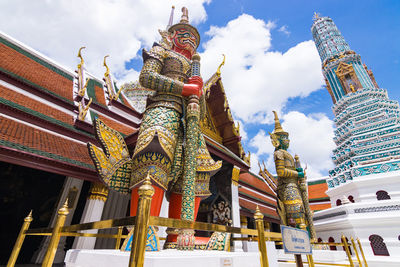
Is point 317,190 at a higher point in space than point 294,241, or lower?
higher

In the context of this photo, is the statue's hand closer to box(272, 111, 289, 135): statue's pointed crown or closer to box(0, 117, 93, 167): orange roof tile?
box(0, 117, 93, 167): orange roof tile

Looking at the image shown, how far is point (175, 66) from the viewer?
3.44m

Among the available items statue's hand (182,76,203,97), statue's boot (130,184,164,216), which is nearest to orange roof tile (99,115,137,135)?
statue's hand (182,76,203,97)

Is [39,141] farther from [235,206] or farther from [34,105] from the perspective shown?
[235,206]

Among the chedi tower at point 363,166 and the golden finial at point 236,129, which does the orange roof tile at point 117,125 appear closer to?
the golden finial at point 236,129

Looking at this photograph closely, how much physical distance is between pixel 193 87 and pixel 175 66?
62cm

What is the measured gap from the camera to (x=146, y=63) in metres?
3.22

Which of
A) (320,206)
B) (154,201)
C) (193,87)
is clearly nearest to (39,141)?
(154,201)

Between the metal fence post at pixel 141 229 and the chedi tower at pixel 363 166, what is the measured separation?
8241 mm

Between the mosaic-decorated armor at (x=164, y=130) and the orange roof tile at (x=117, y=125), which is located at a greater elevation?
the orange roof tile at (x=117, y=125)

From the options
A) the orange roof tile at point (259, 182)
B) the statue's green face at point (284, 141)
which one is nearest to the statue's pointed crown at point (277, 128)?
the statue's green face at point (284, 141)

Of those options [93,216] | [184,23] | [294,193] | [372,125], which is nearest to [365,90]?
[372,125]

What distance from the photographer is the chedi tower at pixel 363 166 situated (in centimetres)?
810

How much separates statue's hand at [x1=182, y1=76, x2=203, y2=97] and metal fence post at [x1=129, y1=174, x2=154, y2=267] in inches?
82.1
